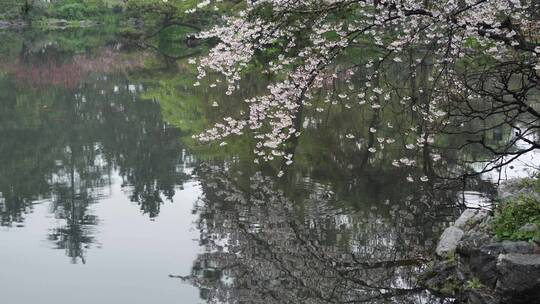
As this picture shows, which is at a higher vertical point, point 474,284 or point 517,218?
point 517,218

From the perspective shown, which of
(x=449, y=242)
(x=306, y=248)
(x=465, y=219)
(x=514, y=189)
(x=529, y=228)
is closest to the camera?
(x=529, y=228)

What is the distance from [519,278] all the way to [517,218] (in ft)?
2.81

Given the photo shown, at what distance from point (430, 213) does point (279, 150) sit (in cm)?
563

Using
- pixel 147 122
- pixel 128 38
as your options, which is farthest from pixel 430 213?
pixel 128 38

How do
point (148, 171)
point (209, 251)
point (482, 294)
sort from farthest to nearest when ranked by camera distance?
point (148, 171)
point (209, 251)
point (482, 294)

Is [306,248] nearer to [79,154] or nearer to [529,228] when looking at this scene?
[529,228]

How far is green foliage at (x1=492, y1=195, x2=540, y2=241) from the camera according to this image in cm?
733

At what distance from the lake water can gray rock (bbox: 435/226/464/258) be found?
0.51 m

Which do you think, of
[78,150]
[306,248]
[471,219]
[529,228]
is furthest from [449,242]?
[78,150]

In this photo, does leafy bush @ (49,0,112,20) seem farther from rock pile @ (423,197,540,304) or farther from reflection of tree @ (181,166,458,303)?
rock pile @ (423,197,540,304)

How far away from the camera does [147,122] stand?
69.7ft

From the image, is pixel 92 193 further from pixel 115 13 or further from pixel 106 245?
pixel 115 13

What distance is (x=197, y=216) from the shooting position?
11.9 meters

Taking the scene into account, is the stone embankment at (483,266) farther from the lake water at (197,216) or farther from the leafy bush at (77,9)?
the leafy bush at (77,9)
